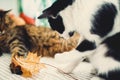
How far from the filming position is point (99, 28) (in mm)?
1091

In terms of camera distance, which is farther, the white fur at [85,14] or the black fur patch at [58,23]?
the black fur patch at [58,23]

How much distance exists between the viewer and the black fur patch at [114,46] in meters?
1.10

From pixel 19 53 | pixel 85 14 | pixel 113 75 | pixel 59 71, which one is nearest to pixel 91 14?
pixel 85 14

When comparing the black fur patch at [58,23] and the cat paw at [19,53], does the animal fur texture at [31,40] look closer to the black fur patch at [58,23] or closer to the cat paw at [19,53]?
the cat paw at [19,53]

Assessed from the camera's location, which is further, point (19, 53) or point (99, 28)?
point (19, 53)

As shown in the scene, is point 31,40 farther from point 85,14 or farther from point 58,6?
point 85,14

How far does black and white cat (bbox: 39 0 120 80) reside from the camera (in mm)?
1086

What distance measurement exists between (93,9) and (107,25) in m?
0.09

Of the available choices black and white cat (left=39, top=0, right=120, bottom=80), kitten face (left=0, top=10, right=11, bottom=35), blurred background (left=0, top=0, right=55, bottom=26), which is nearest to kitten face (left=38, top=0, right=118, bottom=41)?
black and white cat (left=39, top=0, right=120, bottom=80)

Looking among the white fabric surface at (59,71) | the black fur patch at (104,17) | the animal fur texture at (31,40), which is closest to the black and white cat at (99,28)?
the black fur patch at (104,17)

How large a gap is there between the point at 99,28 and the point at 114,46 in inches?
4.2

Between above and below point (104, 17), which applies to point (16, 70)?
below

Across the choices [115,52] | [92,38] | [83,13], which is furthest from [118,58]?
[83,13]

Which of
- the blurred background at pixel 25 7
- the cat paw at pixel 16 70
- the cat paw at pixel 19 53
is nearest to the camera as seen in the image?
the cat paw at pixel 16 70
